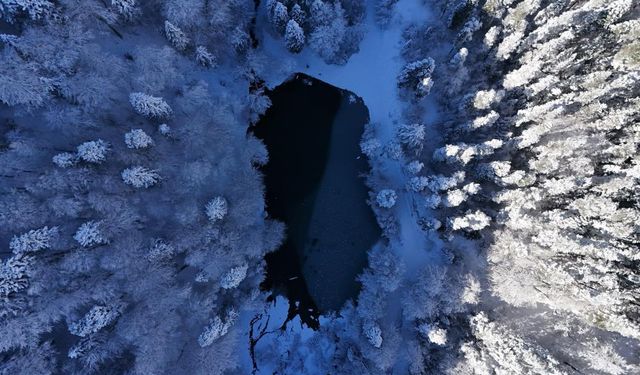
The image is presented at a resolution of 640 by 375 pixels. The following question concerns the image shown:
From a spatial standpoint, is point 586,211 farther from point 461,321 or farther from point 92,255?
point 92,255

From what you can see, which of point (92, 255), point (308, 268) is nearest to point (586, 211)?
point (308, 268)

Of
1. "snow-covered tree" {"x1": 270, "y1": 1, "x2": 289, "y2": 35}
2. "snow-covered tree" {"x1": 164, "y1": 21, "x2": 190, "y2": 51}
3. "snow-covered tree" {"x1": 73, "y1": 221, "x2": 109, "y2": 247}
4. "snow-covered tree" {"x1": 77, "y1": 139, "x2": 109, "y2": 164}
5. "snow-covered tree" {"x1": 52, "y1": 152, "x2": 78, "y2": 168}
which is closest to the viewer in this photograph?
"snow-covered tree" {"x1": 73, "y1": 221, "x2": 109, "y2": 247}

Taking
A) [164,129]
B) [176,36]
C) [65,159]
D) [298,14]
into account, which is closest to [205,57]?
[176,36]

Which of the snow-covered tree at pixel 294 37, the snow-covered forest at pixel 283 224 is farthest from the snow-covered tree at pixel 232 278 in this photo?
the snow-covered tree at pixel 294 37

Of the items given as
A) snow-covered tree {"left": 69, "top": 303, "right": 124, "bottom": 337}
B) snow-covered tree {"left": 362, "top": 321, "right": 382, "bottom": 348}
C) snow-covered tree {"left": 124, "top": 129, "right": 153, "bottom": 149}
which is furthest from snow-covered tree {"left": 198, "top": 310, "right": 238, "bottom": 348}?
snow-covered tree {"left": 124, "top": 129, "right": 153, "bottom": 149}

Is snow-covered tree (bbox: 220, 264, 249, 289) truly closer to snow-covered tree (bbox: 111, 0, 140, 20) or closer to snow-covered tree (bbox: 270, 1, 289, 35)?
snow-covered tree (bbox: 270, 1, 289, 35)

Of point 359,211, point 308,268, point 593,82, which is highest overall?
point 593,82

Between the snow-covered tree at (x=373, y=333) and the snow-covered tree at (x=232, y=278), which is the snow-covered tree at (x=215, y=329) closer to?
the snow-covered tree at (x=232, y=278)
